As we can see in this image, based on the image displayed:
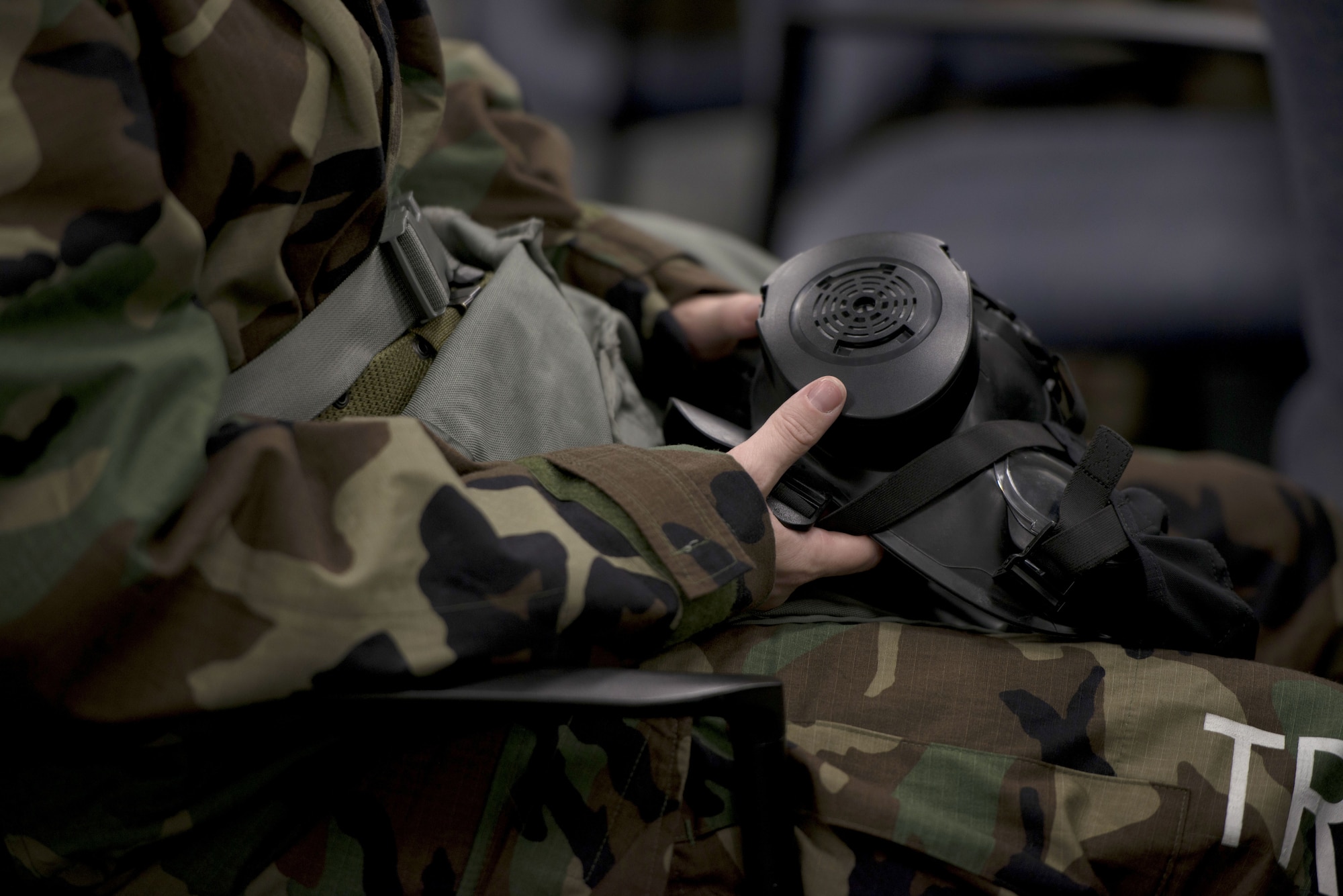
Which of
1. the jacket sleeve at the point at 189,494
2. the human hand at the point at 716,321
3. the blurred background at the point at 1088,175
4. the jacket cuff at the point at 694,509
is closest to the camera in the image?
the jacket sleeve at the point at 189,494

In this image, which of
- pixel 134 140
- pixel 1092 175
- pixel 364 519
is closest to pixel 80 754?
pixel 364 519

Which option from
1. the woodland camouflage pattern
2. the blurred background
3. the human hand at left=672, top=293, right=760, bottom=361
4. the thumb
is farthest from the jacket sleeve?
the blurred background

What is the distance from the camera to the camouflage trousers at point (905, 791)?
516 millimetres

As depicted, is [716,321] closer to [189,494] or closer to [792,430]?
[792,430]

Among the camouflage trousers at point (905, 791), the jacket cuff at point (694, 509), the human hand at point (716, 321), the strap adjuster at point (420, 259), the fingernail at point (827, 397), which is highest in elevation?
the strap adjuster at point (420, 259)

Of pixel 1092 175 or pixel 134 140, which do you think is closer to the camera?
pixel 134 140

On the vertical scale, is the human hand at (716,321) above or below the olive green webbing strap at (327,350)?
below

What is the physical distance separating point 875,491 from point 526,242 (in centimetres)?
33

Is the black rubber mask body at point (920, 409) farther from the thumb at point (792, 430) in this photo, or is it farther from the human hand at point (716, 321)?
the human hand at point (716, 321)

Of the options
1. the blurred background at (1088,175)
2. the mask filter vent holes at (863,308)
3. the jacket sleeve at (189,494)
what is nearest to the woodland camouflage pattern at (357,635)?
the jacket sleeve at (189,494)

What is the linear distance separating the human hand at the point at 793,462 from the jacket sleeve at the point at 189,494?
10cm

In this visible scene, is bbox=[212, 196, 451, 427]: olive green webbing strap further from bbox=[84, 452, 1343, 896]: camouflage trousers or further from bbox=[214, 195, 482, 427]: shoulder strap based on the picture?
bbox=[84, 452, 1343, 896]: camouflage trousers

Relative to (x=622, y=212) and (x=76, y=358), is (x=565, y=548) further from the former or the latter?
(x=622, y=212)

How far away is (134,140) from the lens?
0.44 metres
